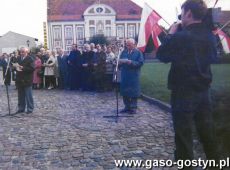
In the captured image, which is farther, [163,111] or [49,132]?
[163,111]

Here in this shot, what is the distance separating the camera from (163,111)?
945 cm

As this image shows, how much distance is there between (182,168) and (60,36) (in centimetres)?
6280

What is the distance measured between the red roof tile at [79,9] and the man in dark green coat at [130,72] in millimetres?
56866

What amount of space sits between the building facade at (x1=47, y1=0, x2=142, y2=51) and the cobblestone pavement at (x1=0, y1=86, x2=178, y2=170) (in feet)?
183

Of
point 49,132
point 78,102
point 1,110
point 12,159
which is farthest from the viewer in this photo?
point 78,102

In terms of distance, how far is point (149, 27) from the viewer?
23.5ft

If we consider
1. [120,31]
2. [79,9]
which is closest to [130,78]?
[120,31]

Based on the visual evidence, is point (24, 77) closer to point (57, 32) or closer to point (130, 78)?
point (130, 78)

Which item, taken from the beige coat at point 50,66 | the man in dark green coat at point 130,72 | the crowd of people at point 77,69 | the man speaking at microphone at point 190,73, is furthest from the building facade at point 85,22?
the man speaking at microphone at point 190,73

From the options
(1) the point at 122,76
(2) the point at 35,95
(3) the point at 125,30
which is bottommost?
(2) the point at 35,95

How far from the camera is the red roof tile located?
64.8 metres

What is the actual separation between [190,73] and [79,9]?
63986 millimetres

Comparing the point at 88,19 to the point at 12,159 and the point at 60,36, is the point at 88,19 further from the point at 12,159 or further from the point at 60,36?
the point at 12,159

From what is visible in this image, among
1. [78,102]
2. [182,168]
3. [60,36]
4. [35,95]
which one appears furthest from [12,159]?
[60,36]
